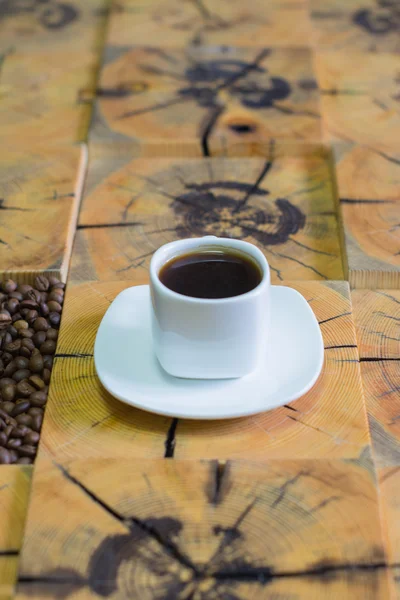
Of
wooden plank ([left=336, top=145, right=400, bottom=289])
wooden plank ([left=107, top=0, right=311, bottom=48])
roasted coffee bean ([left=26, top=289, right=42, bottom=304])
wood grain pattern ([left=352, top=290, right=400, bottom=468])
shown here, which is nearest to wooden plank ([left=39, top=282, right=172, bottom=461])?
roasted coffee bean ([left=26, top=289, right=42, bottom=304])

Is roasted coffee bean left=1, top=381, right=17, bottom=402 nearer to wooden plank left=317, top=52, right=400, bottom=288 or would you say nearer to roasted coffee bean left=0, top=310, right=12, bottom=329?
roasted coffee bean left=0, top=310, right=12, bottom=329

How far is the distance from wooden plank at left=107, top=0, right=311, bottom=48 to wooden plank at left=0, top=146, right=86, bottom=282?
0.59 metres

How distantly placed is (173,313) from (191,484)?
202 millimetres

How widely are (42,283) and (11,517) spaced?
0.45 metres

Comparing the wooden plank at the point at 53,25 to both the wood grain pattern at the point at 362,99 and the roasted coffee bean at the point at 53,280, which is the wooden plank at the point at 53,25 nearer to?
the wood grain pattern at the point at 362,99

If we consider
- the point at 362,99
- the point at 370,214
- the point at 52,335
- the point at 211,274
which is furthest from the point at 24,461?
the point at 362,99

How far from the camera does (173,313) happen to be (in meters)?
0.85

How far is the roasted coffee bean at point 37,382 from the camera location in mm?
1003

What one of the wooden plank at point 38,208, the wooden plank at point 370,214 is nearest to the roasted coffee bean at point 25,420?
the wooden plank at point 38,208

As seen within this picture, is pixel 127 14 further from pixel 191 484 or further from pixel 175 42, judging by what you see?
pixel 191 484

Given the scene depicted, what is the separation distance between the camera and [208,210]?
1354mm

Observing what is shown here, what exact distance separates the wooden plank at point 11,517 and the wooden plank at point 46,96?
0.86 m

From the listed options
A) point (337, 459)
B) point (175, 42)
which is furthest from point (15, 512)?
point (175, 42)

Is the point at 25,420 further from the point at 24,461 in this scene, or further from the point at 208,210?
the point at 208,210
